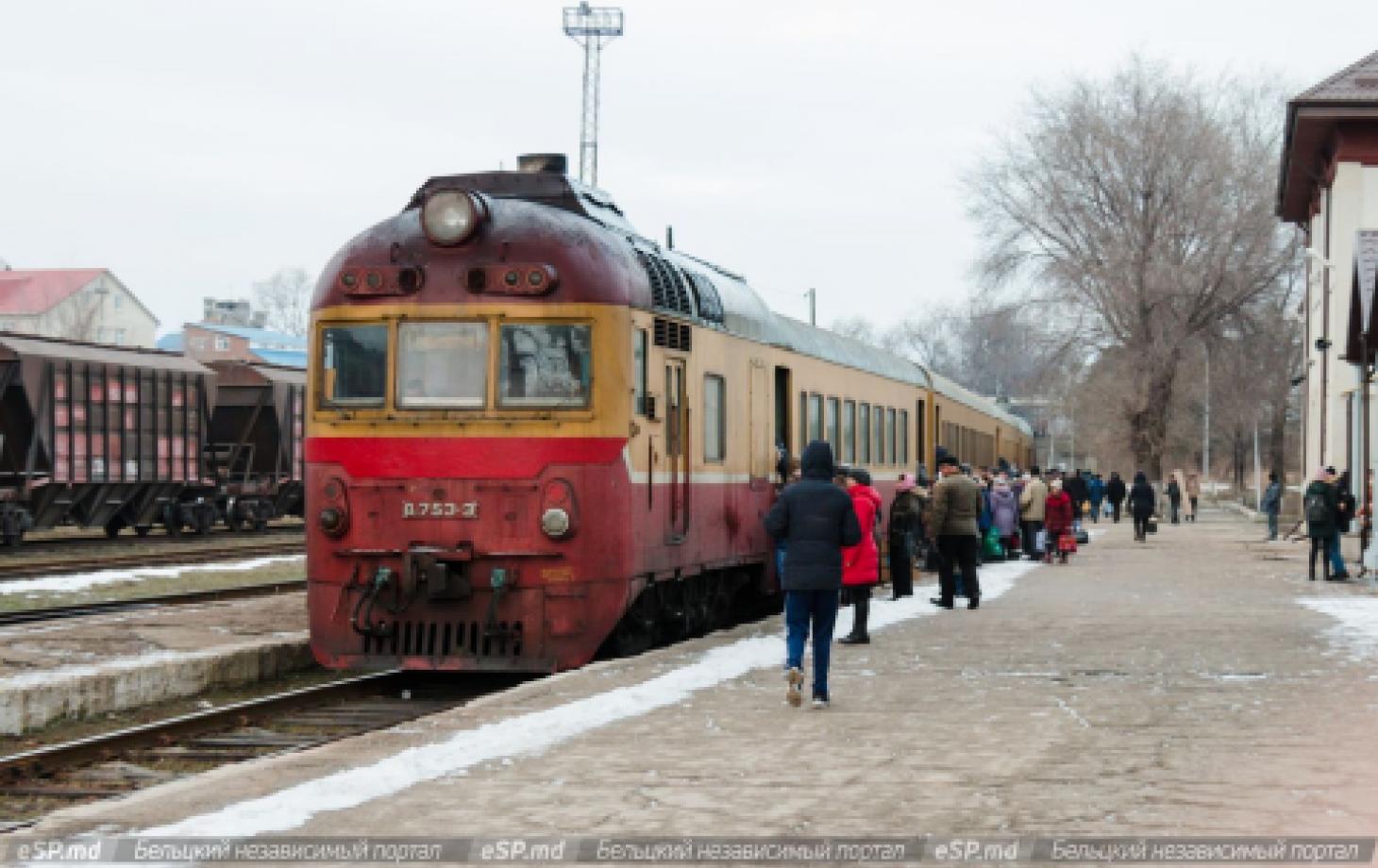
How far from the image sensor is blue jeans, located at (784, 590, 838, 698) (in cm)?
1051

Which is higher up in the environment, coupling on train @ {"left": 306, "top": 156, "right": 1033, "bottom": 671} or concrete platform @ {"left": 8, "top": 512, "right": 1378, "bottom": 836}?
coupling on train @ {"left": 306, "top": 156, "right": 1033, "bottom": 671}

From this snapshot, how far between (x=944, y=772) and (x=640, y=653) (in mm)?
5478

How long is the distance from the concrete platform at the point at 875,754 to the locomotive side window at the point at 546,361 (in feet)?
6.39

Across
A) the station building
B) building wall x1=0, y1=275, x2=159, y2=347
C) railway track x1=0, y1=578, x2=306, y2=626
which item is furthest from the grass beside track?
building wall x1=0, y1=275, x2=159, y2=347

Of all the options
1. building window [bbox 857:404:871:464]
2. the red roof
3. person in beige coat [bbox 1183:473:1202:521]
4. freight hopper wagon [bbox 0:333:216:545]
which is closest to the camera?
building window [bbox 857:404:871:464]

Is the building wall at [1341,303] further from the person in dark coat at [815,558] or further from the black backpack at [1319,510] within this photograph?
the person in dark coat at [815,558]

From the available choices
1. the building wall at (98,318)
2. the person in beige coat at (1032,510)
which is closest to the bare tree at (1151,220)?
the person in beige coat at (1032,510)

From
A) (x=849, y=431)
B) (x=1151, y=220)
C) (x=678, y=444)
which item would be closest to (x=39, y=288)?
(x=1151, y=220)

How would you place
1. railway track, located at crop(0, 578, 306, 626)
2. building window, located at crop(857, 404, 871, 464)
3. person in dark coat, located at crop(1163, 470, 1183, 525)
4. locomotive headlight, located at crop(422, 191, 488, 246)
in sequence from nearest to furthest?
locomotive headlight, located at crop(422, 191, 488, 246) < railway track, located at crop(0, 578, 306, 626) < building window, located at crop(857, 404, 871, 464) < person in dark coat, located at crop(1163, 470, 1183, 525)

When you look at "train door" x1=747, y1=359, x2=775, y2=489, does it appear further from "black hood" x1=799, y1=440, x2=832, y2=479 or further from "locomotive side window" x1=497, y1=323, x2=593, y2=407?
"black hood" x1=799, y1=440, x2=832, y2=479

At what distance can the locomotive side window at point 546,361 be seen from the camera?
12.6 m

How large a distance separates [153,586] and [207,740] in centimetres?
1056

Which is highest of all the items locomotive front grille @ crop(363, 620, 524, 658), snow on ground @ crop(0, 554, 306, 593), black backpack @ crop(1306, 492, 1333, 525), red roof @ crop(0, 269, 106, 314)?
red roof @ crop(0, 269, 106, 314)

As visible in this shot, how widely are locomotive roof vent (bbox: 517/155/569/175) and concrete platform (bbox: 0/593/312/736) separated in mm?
4392
